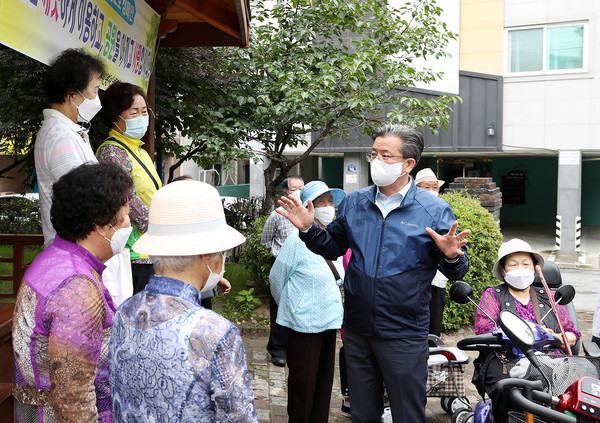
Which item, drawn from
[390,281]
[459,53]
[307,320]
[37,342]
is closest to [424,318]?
[390,281]

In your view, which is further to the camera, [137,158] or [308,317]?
[308,317]

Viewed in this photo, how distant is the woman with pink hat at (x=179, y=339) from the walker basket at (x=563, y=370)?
5.68 ft

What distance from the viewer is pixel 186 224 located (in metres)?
1.93

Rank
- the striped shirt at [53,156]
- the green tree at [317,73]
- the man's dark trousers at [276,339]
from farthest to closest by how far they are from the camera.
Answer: the green tree at [317,73], the man's dark trousers at [276,339], the striped shirt at [53,156]

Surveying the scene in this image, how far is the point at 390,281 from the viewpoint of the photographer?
322cm

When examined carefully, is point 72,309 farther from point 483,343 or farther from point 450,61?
point 450,61

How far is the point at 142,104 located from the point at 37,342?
1.97 m

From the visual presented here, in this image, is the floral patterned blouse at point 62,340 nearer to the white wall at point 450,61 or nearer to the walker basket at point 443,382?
the walker basket at point 443,382

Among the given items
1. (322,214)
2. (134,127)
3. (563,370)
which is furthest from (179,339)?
(322,214)

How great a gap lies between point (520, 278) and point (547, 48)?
1561 centimetres

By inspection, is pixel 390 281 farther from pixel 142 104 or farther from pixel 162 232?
pixel 142 104

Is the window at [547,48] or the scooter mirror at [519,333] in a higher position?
the window at [547,48]

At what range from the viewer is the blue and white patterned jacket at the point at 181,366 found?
174cm

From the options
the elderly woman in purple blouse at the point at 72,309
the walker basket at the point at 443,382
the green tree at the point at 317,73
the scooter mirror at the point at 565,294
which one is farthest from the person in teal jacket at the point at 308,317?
the green tree at the point at 317,73
